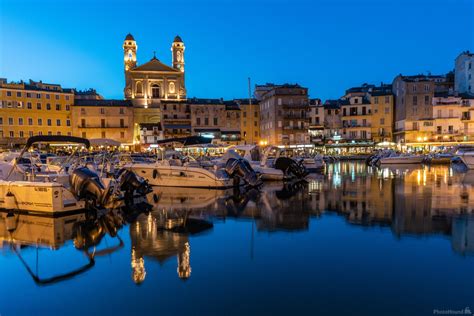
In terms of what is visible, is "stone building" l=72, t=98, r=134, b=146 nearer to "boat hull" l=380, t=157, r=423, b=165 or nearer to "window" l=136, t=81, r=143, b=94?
"window" l=136, t=81, r=143, b=94

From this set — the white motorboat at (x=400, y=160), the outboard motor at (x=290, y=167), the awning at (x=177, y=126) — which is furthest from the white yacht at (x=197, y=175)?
the awning at (x=177, y=126)

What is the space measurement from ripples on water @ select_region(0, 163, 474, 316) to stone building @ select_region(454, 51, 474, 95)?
67.5m

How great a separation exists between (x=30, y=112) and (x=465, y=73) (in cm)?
7955

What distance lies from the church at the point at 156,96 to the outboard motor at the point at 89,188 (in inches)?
2007

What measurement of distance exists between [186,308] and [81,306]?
1.93 m

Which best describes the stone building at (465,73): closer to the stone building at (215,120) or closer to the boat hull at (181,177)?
the stone building at (215,120)

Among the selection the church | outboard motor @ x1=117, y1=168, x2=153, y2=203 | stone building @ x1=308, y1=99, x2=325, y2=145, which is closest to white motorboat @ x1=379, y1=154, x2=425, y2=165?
stone building @ x1=308, y1=99, x2=325, y2=145

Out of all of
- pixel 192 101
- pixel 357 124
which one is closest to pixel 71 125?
pixel 192 101

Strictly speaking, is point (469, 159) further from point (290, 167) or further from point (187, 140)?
point (187, 140)

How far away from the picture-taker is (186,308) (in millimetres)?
6922

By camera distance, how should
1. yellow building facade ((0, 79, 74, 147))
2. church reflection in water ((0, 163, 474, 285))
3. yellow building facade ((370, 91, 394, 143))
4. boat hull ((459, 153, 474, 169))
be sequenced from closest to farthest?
1. church reflection in water ((0, 163, 474, 285))
2. boat hull ((459, 153, 474, 169))
3. yellow building facade ((0, 79, 74, 147))
4. yellow building facade ((370, 91, 394, 143))

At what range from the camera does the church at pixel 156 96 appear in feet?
221

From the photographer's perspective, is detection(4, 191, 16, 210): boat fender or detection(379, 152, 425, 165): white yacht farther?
detection(379, 152, 425, 165): white yacht

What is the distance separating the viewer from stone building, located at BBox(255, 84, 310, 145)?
6494 centimetres
